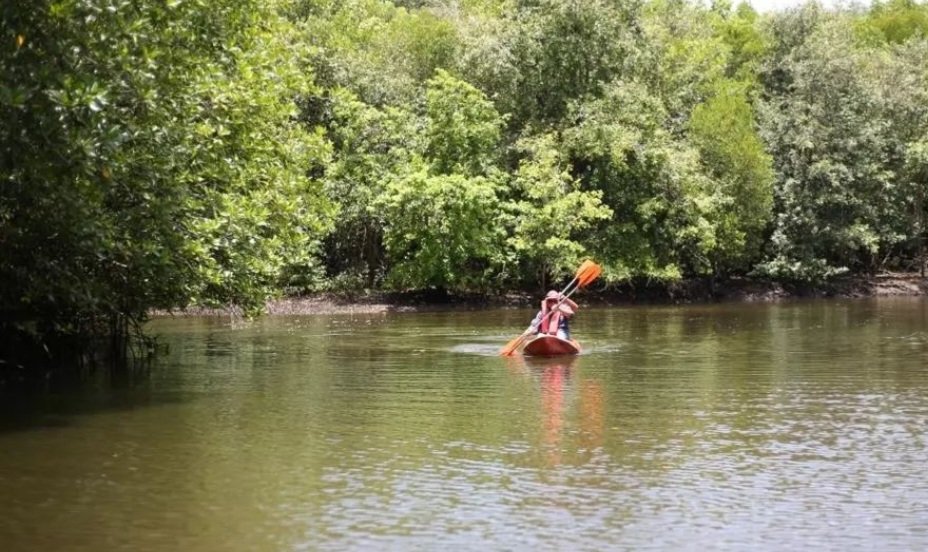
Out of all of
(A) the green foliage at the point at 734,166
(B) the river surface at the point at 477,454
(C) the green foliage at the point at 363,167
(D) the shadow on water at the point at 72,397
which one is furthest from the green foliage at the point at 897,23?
(D) the shadow on water at the point at 72,397

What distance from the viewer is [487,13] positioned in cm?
5809

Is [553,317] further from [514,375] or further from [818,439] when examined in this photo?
[818,439]

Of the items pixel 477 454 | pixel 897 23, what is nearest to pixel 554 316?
pixel 477 454

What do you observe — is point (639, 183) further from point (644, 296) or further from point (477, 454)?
point (477, 454)

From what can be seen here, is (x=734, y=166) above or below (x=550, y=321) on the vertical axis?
above

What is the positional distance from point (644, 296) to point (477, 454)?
38631mm

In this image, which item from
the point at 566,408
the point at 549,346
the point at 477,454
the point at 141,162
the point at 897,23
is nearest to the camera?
the point at 477,454

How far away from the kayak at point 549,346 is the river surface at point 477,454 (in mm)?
663

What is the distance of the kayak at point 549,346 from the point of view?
26609 mm

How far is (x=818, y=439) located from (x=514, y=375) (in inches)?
337

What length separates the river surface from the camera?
10.9m

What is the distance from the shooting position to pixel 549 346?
26.8 meters

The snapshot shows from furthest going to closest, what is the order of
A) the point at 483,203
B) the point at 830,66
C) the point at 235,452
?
the point at 830,66 < the point at 483,203 < the point at 235,452

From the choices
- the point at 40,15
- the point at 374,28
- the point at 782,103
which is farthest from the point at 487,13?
the point at 40,15
